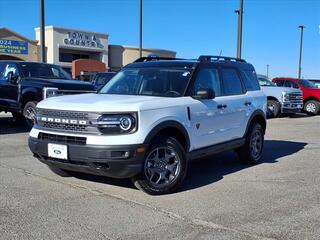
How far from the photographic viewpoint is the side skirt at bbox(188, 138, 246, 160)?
7121 millimetres

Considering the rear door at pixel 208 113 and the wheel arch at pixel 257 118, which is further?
the wheel arch at pixel 257 118

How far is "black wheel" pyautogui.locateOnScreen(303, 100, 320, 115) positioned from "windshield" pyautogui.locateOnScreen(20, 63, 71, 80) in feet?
46.5

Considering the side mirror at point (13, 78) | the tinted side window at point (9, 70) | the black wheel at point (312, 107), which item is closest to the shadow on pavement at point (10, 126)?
the side mirror at point (13, 78)

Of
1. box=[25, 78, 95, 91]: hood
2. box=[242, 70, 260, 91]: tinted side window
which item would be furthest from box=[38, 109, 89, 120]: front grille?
box=[25, 78, 95, 91]: hood

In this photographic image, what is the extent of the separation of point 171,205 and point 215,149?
1929mm

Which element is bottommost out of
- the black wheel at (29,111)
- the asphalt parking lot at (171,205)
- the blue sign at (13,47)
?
the asphalt parking lot at (171,205)

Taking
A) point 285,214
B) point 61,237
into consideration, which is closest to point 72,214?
point 61,237

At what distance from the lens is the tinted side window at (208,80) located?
24.1 ft

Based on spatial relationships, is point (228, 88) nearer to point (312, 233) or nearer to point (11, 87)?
point (312, 233)

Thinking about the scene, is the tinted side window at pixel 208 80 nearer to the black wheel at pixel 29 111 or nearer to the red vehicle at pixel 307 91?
the black wheel at pixel 29 111

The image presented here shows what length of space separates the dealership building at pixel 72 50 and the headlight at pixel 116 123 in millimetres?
39557

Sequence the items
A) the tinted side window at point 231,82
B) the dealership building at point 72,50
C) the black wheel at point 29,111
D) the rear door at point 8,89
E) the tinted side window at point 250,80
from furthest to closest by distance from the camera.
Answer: the dealership building at point 72,50 < the rear door at point 8,89 < the black wheel at point 29,111 < the tinted side window at point 250,80 < the tinted side window at point 231,82

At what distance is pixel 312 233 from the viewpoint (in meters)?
5.02

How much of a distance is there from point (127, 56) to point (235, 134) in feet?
154
